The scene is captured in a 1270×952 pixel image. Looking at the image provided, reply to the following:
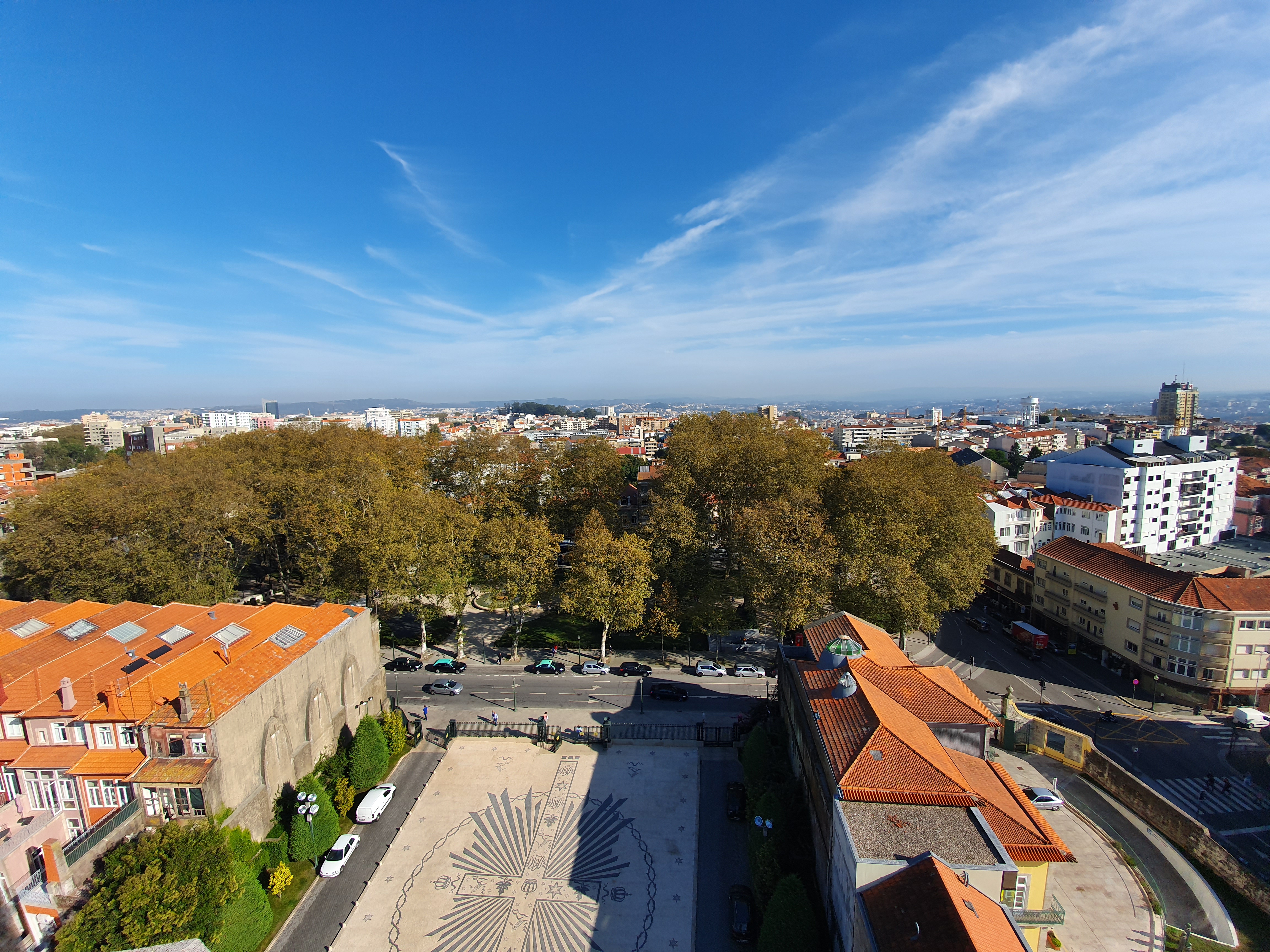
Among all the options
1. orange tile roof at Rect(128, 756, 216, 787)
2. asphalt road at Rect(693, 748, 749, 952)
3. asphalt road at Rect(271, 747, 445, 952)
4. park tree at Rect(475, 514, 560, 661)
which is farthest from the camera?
park tree at Rect(475, 514, 560, 661)

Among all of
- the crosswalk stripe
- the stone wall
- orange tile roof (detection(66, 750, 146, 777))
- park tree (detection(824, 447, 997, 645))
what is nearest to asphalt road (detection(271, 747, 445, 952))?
orange tile roof (detection(66, 750, 146, 777))

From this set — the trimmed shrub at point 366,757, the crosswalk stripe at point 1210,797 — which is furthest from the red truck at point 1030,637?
the trimmed shrub at point 366,757

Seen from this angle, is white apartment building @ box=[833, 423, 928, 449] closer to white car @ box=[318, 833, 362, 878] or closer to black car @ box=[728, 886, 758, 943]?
black car @ box=[728, 886, 758, 943]

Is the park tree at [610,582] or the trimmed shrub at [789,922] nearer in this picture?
the trimmed shrub at [789,922]

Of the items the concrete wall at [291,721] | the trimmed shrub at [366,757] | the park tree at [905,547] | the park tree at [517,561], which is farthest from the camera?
the park tree at [517,561]

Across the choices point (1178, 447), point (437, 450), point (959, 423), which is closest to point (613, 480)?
point (437, 450)

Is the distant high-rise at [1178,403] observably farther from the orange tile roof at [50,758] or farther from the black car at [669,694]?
the orange tile roof at [50,758]

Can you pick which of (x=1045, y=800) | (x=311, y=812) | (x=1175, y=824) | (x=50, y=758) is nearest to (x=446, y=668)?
(x=311, y=812)
